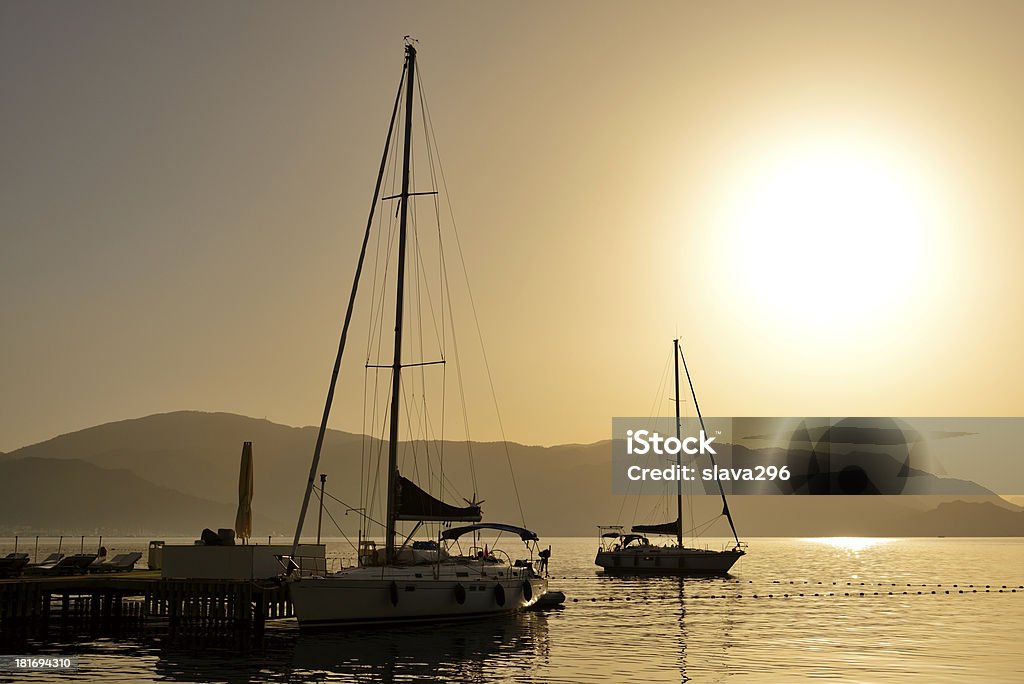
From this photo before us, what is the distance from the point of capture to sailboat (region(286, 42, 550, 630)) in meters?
41.5

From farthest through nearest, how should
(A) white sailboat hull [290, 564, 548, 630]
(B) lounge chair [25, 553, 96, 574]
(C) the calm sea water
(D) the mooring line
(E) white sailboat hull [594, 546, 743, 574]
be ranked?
(E) white sailboat hull [594, 546, 743, 574] → (D) the mooring line → (B) lounge chair [25, 553, 96, 574] → (A) white sailboat hull [290, 564, 548, 630] → (C) the calm sea water

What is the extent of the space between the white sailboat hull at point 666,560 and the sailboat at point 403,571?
46.6 m

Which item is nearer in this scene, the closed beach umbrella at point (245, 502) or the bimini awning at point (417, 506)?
the bimini awning at point (417, 506)

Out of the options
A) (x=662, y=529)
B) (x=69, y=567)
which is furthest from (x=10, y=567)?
(x=662, y=529)

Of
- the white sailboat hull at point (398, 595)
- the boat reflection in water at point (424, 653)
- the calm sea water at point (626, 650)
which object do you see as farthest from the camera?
the white sailboat hull at point (398, 595)

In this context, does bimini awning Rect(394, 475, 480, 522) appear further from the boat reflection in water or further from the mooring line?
the mooring line

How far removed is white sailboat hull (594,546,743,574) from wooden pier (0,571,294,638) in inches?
2025

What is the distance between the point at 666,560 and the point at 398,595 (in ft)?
188

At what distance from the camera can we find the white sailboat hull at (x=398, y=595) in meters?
41.2

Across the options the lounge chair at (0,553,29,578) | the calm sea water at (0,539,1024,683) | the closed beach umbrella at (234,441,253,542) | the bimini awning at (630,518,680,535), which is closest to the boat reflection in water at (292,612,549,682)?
the calm sea water at (0,539,1024,683)

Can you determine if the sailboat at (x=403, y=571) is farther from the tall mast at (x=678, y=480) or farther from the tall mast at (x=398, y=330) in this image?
the tall mast at (x=678, y=480)

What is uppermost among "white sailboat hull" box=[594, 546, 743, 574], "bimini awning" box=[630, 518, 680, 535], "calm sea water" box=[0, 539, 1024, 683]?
"bimini awning" box=[630, 518, 680, 535]

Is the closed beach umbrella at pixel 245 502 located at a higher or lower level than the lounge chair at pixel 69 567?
higher

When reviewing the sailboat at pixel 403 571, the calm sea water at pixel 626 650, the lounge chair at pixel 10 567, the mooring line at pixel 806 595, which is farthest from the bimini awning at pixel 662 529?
the lounge chair at pixel 10 567
